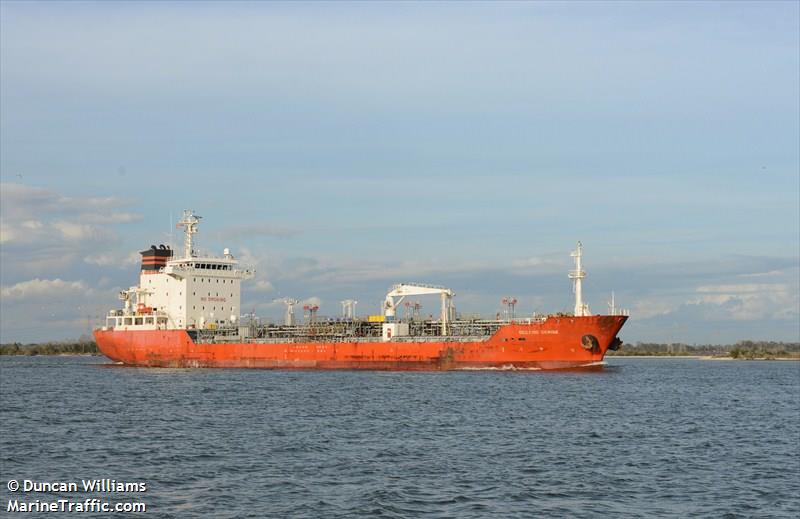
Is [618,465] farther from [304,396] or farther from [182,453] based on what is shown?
[304,396]

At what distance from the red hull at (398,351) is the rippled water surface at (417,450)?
26.7ft

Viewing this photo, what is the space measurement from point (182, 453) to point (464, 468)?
23.5 ft

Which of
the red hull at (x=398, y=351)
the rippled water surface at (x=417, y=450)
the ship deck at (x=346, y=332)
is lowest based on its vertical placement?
the rippled water surface at (x=417, y=450)

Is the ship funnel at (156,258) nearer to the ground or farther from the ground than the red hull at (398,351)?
farther from the ground

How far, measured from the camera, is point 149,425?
93.2 feet

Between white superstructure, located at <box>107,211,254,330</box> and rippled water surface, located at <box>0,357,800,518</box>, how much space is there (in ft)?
73.9

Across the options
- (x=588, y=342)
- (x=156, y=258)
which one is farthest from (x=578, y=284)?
(x=156, y=258)

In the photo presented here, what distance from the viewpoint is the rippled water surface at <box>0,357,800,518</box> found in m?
17.4

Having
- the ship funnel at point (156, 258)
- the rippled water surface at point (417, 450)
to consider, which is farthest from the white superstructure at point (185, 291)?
the rippled water surface at point (417, 450)

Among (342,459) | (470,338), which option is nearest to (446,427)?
(342,459)

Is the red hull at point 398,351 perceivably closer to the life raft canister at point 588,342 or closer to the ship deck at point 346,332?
the life raft canister at point 588,342

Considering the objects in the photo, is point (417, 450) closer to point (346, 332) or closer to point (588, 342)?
point (588, 342)

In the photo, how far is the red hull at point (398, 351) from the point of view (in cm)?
5038

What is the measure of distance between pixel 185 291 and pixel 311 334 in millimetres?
10247
